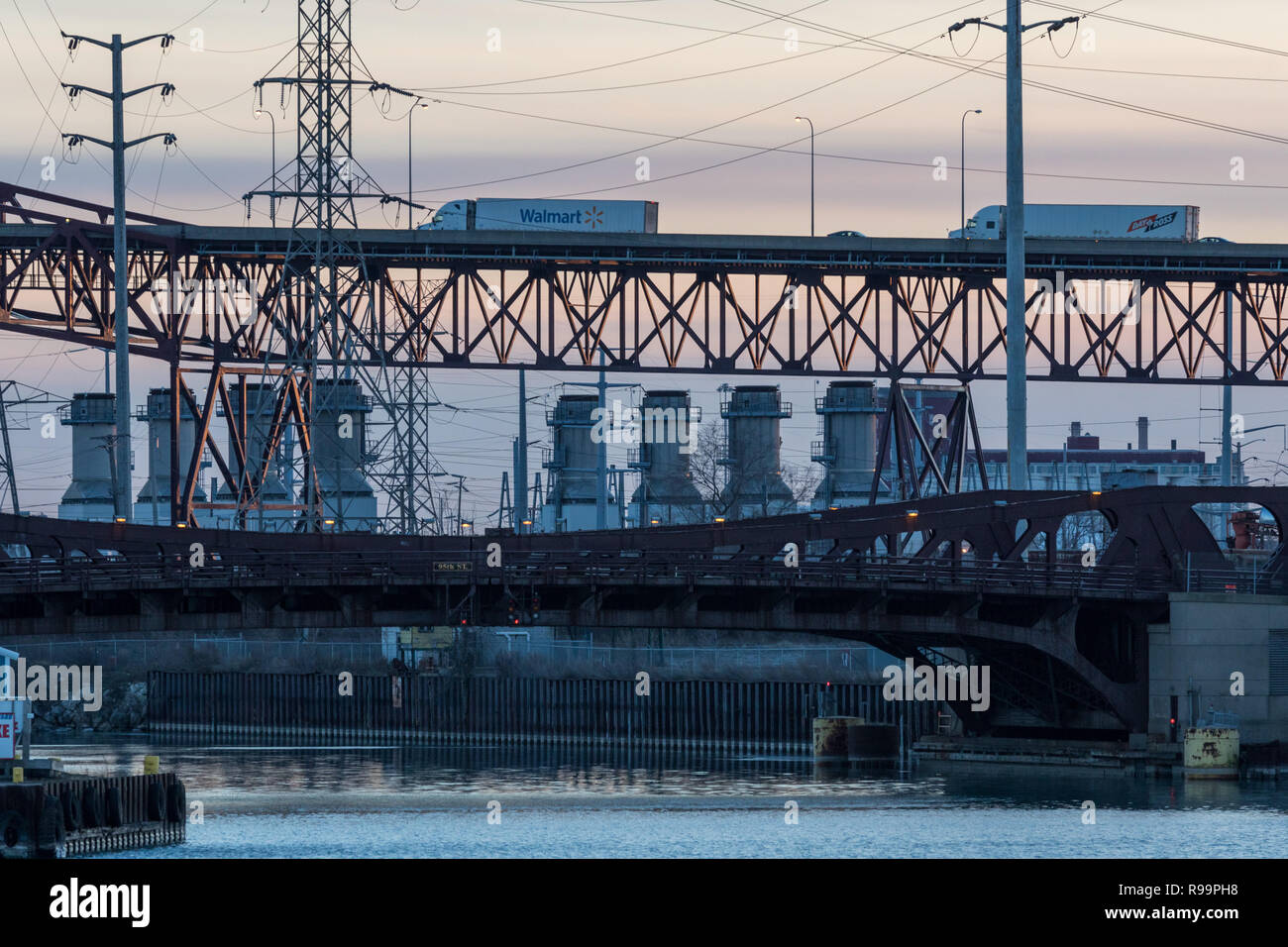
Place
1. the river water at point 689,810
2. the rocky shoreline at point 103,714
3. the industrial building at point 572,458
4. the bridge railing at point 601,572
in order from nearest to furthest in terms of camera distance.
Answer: the river water at point 689,810, the bridge railing at point 601,572, the rocky shoreline at point 103,714, the industrial building at point 572,458

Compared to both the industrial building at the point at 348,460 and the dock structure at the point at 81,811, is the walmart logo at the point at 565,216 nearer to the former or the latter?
the industrial building at the point at 348,460

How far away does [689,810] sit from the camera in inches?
2859

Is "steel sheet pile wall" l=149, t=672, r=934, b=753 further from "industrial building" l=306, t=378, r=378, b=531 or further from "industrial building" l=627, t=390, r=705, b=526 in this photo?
"industrial building" l=627, t=390, r=705, b=526

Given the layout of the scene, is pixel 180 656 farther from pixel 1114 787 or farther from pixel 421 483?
pixel 1114 787

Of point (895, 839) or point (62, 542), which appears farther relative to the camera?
point (62, 542)

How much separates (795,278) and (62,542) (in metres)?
46.7

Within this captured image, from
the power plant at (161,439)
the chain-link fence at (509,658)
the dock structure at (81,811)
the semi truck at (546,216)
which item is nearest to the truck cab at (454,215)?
the semi truck at (546,216)

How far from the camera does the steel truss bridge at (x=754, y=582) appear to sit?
73.5 m

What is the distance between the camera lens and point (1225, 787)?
249 ft

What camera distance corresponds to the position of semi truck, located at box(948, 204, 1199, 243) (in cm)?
11738

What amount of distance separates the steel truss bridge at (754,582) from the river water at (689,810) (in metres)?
5.38

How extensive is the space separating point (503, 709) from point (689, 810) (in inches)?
1450
